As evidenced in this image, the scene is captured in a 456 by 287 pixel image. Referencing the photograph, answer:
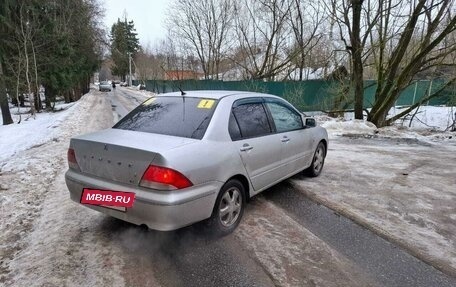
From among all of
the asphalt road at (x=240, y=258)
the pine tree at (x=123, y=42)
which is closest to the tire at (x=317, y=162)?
the asphalt road at (x=240, y=258)

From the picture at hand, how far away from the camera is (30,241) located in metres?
3.34

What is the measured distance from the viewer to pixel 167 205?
9.09 feet

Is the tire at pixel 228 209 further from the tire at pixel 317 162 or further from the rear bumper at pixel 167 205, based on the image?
the tire at pixel 317 162

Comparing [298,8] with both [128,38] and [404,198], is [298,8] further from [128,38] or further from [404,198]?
[128,38]

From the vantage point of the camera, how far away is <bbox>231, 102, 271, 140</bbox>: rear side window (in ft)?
12.2

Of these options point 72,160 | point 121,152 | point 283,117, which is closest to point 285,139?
point 283,117

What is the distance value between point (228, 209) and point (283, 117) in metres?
1.76

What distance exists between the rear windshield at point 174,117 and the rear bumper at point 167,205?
585mm

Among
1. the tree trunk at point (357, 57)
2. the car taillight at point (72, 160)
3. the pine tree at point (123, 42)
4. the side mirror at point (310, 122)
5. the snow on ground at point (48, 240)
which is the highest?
the pine tree at point (123, 42)

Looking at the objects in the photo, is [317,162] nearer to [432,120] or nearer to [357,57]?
[357,57]

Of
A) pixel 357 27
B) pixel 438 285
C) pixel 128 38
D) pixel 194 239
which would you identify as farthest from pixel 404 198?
pixel 128 38

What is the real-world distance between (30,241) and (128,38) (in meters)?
92.2

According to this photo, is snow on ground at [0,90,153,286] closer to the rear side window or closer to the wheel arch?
the wheel arch

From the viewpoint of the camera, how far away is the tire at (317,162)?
549 cm
